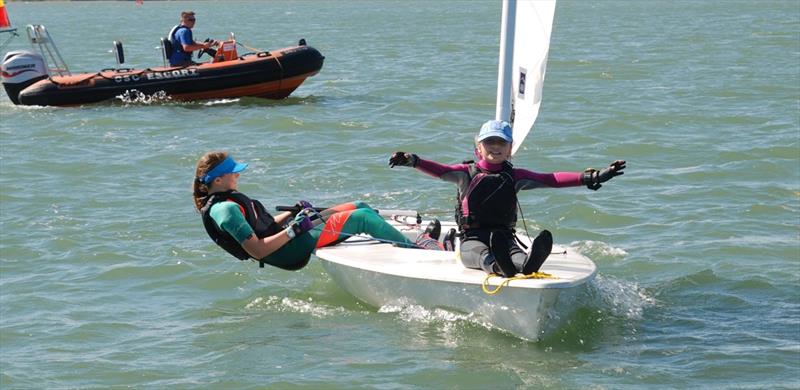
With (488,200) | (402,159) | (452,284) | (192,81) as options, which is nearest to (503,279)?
(452,284)

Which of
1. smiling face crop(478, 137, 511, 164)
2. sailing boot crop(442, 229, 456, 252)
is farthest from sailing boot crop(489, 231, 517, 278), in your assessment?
sailing boot crop(442, 229, 456, 252)

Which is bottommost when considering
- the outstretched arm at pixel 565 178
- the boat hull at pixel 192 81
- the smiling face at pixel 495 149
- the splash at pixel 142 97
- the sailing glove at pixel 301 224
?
the splash at pixel 142 97

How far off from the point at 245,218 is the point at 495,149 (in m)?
1.63

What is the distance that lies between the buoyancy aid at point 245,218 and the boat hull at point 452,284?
0.42 m

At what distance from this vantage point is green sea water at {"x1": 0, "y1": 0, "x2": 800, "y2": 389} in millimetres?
7102

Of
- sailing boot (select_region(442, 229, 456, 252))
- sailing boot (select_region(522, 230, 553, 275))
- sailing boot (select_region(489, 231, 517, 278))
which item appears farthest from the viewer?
sailing boot (select_region(442, 229, 456, 252))

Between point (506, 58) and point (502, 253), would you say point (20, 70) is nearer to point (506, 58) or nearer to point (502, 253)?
point (506, 58)

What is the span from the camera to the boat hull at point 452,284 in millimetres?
6867

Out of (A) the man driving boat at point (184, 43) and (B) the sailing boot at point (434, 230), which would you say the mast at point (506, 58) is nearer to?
(B) the sailing boot at point (434, 230)

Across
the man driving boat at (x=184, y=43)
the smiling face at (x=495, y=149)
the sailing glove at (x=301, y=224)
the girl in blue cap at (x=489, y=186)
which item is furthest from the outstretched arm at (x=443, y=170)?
the man driving boat at (x=184, y=43)

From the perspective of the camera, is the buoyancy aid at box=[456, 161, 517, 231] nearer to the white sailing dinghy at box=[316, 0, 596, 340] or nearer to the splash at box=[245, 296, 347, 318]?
the white sailing dinghy at box=[316, 0, 596, 340]

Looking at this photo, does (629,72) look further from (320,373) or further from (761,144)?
(320,373)

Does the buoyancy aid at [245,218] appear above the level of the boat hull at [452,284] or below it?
above

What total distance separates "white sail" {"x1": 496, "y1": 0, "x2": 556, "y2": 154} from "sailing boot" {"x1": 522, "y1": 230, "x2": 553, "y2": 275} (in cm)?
119
